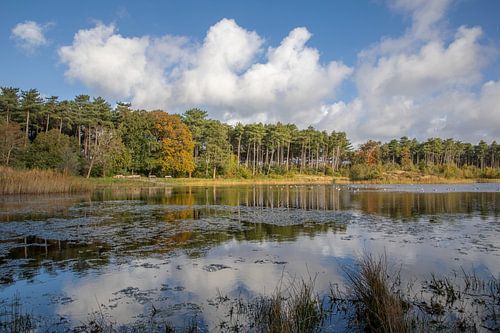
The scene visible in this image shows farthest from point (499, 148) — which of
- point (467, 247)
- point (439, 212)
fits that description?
point (467, 247)

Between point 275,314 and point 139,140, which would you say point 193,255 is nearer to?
point 275,314

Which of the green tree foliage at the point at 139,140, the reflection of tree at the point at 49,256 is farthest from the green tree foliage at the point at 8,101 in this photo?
the reflection of tree at the point at 49,256

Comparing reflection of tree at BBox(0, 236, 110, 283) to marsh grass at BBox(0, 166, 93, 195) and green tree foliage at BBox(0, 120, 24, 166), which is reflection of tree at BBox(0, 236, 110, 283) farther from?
green tree foliage at BBox(0, 120, 24, 166)

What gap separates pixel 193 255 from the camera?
38.9ft

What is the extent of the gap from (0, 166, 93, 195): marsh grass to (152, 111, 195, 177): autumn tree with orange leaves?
24.6 m

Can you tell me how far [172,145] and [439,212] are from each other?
49.5m

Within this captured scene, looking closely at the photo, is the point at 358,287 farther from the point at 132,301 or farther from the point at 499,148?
the point at 499,148

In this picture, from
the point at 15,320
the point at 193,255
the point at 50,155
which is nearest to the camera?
the point at 15,320

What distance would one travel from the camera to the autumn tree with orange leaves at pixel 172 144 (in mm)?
64562

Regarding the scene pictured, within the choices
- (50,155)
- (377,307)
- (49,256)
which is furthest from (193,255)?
(50,155)

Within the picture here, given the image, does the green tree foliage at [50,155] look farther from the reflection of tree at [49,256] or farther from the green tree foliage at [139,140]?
the reflection of tree at [49,256]

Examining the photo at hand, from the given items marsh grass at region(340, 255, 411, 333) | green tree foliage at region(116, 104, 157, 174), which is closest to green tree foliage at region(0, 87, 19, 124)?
green tree foliage at region(116, 104, 157, 174)

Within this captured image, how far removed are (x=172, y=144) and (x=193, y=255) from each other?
179ft

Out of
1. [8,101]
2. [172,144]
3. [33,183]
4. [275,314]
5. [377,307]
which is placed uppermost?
[8,101]
